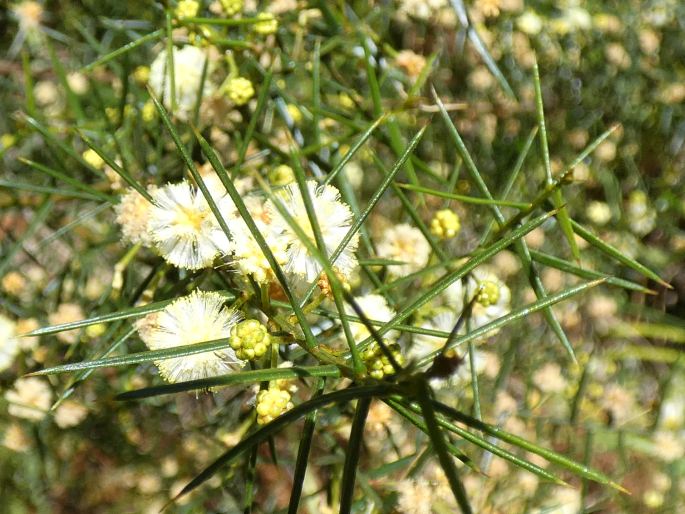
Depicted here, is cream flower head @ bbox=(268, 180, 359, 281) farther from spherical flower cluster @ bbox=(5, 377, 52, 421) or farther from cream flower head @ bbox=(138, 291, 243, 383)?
spherical flower cluster @ bbox=(5, 377, 52, 421)

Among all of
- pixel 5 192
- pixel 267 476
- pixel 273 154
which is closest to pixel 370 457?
pixel 267 476

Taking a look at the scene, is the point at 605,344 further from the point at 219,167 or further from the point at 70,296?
the point at 219,167

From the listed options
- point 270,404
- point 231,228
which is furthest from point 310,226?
point 270,404

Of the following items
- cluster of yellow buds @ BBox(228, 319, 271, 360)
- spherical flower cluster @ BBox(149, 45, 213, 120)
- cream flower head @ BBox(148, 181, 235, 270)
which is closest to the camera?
cluster of yellow buds @ BBox(228, 319, 271, 360)

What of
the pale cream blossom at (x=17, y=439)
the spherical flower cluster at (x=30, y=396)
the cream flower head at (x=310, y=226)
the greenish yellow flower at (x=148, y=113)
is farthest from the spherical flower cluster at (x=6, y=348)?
the cream flower head at (x=310, y=226)

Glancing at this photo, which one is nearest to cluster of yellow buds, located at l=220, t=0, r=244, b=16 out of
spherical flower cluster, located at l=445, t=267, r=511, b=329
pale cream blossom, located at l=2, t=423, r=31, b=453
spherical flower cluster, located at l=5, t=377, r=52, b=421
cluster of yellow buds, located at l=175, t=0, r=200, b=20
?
cluster of yellow buds, located at l=175, t=0, r=200, b=20

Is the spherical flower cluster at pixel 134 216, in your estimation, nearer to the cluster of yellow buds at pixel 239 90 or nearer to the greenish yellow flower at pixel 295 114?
the cluster of yellow buds at pixel 239 90
